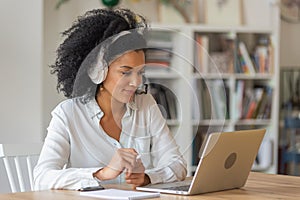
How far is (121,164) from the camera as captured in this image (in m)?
2.05

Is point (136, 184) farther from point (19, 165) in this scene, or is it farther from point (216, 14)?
point (216, 14)

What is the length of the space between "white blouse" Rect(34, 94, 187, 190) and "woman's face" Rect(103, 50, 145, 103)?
0.09 metres

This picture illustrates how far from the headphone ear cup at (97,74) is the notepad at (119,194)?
0.33m

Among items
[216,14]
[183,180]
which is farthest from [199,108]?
[216,14]

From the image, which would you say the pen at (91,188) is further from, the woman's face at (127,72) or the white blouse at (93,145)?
the woman's face at (127,72)

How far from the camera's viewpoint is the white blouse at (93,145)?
2.11 meters

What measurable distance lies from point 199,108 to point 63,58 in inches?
19.4

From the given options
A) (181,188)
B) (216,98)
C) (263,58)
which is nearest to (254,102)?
(263,58)

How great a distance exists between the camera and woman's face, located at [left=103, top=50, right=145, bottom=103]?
2033mm

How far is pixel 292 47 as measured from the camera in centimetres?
535

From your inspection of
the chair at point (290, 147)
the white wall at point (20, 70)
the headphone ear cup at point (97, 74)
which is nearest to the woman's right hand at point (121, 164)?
the headphone ear cup at point (97, 74)

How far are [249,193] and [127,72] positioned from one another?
0.52 meters

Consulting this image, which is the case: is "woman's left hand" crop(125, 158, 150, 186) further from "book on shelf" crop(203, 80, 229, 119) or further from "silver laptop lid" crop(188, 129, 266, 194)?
"book on shelf" crop(203, 80, 229, 119)

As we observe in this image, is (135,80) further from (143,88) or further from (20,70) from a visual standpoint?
(20,70)
